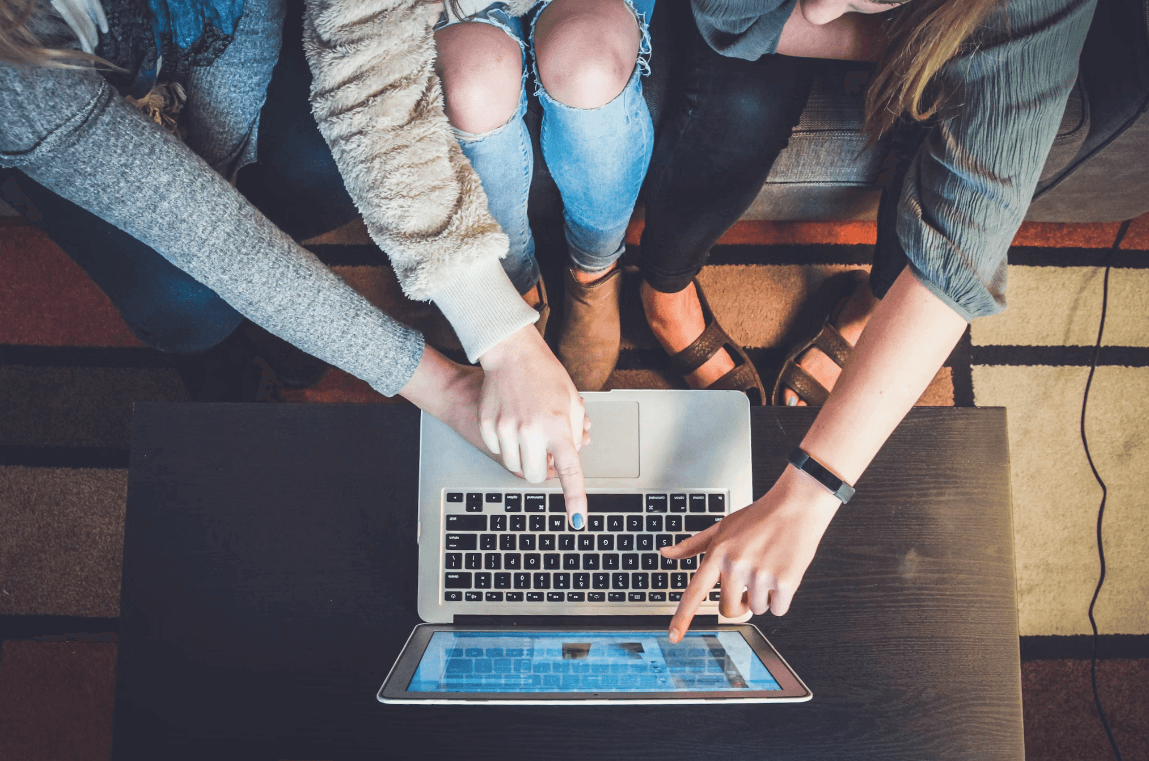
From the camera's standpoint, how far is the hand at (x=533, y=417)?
633mm

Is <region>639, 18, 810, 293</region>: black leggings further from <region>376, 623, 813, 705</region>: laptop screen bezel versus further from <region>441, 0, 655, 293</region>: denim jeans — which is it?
<region>376, 623, 813, 705</region>: laptop screen bezel

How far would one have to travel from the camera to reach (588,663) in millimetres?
612

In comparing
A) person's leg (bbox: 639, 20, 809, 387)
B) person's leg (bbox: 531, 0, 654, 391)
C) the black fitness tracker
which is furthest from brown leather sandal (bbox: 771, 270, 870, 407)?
the black fitness tracker

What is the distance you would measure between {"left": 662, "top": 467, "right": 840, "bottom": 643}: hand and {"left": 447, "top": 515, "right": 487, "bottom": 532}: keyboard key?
20cm

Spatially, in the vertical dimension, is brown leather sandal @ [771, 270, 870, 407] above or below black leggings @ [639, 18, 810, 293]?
below

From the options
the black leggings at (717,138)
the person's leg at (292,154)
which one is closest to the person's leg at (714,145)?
the black leggings at (717,138)

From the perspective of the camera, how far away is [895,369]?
65 centimetres

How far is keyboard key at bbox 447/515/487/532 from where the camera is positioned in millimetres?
679

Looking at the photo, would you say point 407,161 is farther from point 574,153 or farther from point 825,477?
point 825,477

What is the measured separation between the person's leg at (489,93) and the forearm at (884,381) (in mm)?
486

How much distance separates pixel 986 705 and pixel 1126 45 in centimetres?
88

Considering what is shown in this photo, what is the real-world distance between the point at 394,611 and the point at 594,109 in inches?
24.5


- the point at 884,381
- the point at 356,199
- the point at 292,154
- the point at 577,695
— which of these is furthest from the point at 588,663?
the point at 292,154

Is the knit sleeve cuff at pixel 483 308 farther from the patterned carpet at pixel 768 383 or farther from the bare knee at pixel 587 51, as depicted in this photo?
the patterned carpet at pixel 768 383
